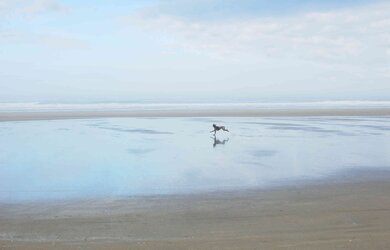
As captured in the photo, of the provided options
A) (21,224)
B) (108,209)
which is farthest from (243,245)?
(21,224)

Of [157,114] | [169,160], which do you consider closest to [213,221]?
[169,160]

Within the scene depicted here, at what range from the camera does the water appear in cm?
1073

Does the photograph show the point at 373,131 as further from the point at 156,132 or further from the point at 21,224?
the point at 21,224

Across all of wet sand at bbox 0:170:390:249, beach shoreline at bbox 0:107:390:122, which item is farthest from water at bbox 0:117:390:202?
beach shoreline at bbox 0:107:390:122

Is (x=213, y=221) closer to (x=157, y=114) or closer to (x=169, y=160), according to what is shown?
(x=169, y=160)

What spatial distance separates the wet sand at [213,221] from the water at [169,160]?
41.2 inches

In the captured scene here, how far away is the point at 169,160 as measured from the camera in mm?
14281

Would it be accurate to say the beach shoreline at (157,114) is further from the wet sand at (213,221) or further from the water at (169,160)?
the wet sand at (213,221)

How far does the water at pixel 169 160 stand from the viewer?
1073cm

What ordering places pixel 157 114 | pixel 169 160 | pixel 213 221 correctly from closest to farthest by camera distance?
pixel 213 221 < pixel 169 160 < pixel 157 114

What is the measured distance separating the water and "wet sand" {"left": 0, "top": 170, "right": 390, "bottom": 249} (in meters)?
1.05

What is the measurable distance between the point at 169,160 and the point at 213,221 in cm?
655

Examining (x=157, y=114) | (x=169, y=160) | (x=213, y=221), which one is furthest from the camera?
(x=157, y=114)

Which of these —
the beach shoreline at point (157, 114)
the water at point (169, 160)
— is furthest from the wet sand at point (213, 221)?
the beach shoreline at point (157, 114)
